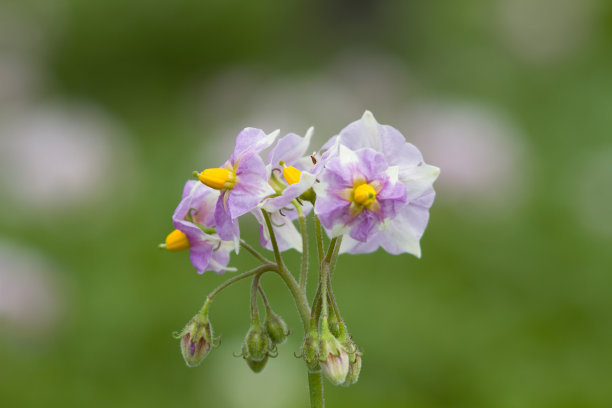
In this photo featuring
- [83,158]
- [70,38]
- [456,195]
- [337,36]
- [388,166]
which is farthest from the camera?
[337,36]

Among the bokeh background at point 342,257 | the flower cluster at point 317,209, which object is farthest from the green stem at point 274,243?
the bokeh background at point 342,257

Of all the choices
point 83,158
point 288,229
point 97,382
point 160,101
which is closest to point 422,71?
point 160,101

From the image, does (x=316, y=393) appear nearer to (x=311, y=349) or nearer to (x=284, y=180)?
(x=311, y=349)

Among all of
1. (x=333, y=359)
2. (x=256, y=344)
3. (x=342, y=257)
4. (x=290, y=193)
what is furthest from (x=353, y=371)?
(x=342, y=257)

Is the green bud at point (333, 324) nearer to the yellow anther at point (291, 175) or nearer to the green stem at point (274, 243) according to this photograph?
the green stem at point (274, 243)

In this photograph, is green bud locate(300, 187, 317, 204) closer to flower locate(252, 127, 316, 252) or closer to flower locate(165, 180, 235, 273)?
flower locate(252, 127, 316, 252)

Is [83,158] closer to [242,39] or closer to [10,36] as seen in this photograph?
[10,36]
